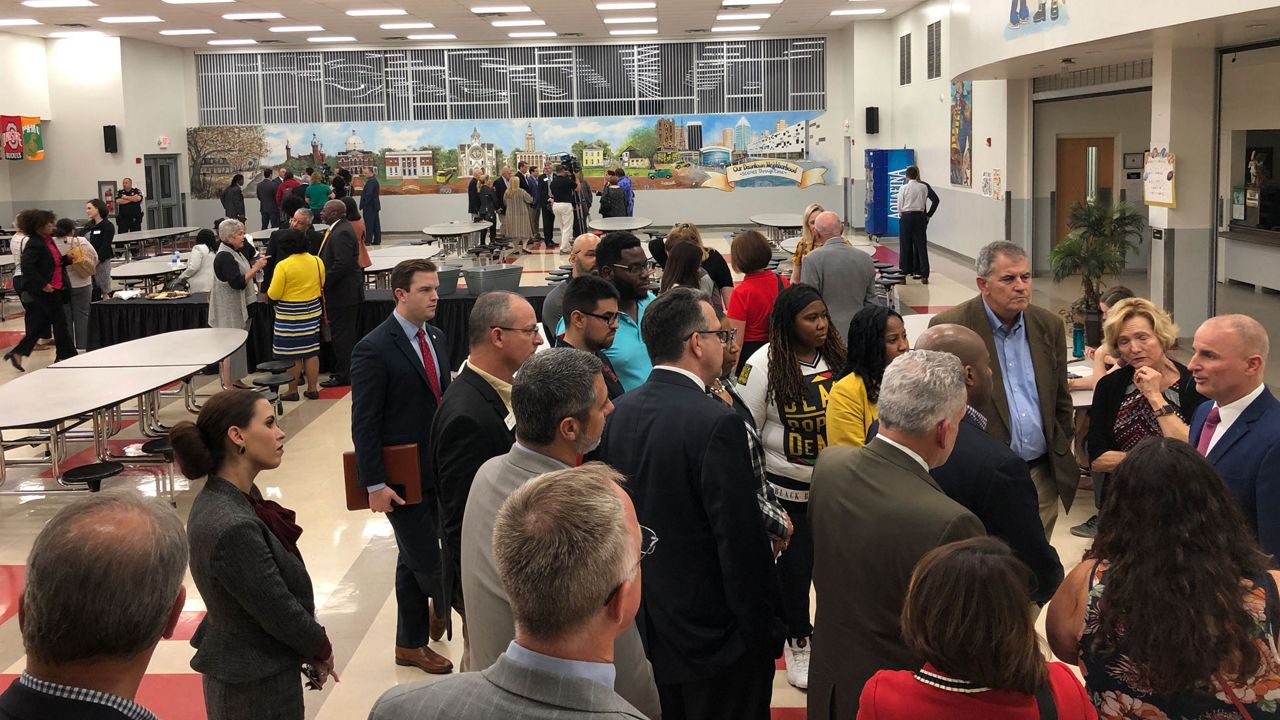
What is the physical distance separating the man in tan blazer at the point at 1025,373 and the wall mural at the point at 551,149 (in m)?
22.4

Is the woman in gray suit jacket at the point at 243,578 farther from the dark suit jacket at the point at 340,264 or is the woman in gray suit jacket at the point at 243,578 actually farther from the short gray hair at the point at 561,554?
the dark suit jacket at the point at 340,264

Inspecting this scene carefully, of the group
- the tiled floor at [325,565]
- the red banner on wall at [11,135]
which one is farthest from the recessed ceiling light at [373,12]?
the tiled floor at [325,565]

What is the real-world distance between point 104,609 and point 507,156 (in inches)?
995

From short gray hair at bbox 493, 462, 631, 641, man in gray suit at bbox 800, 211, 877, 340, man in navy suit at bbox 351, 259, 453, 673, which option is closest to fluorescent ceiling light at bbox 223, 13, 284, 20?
man in gray suit at bbox 800, 211, 877, 340

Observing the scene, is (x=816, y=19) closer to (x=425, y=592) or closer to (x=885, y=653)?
(x=425, y=592)

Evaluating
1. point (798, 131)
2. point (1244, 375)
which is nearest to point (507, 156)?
point (798, 131)

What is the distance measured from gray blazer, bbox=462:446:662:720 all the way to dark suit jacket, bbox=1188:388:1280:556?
1679mm

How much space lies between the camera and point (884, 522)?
2.51m

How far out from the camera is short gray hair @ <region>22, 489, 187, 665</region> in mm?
1719

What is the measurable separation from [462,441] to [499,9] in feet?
59.5

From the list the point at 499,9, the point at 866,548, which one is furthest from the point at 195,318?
the point at 499,9

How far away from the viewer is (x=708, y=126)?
26.3 meters

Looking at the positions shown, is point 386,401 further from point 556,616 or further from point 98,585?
point 556,616

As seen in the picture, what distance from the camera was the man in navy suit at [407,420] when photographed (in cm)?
441
